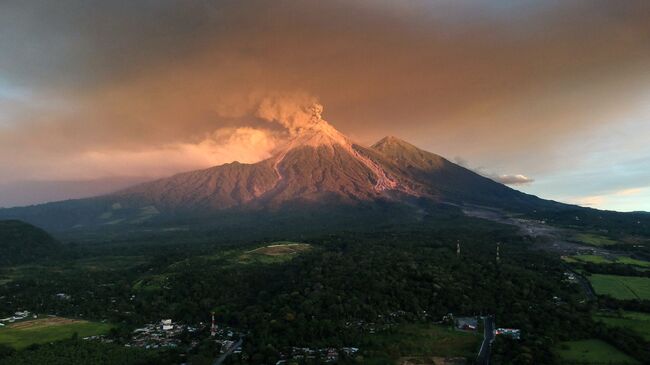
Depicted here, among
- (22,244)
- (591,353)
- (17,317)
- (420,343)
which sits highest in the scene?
(22,244)

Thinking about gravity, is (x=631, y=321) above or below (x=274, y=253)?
below

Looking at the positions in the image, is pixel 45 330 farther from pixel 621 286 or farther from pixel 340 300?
pixel 621 286

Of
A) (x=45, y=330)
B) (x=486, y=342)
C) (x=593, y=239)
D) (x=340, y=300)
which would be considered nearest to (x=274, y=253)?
(x=340, y=300)

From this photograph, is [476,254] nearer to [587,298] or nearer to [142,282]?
[587,298]

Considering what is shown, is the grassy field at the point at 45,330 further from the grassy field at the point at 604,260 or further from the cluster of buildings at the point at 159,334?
the grassy field at the point at 604,260

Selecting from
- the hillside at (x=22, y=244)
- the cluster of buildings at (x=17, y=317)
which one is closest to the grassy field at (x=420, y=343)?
the cluster of buildings at (x=17, y=317)
